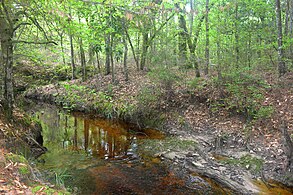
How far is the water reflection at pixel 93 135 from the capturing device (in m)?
8.95

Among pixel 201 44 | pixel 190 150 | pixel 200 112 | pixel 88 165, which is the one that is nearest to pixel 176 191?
pixel 190 150

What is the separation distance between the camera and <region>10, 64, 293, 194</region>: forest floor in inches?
265

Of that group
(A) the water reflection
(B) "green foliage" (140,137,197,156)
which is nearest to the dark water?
(A) the water reflection

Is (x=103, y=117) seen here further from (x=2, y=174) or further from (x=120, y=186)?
(x=2, y=174)

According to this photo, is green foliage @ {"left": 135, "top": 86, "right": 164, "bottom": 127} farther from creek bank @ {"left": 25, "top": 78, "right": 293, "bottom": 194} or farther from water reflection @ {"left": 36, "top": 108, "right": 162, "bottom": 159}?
water reflection @ {"left": 36, "top": 108, "right": 162, "bottom": 159}

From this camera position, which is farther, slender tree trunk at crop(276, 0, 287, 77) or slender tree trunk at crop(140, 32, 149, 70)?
slender tree trunk at crop(140, 32, 149, 70)

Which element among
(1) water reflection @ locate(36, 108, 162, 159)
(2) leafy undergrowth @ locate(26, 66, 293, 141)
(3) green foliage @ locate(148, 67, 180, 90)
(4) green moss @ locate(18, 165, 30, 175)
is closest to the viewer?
(4) green moss @ locate(18, 165, 30, 175)

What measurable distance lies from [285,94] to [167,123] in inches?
187

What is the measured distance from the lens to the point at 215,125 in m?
9.54

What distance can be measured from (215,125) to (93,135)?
5.24 meters

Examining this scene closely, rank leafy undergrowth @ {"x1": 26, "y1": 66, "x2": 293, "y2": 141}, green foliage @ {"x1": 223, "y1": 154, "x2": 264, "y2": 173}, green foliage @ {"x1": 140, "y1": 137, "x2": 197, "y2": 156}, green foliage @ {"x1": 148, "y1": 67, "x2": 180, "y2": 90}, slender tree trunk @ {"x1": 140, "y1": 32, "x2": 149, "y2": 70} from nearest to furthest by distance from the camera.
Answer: green foliage @ {"x1": 223, "y1": 154, "x2": 264, "y2": 173} < leafy undergrowth @ {"x1": 26, "y1": 66, "x2": 293, "y2": 141} < green foliage @ {"x1": 140, "y1": 137, "x2": 197, "y2": 156} < green foliage @ {"x1": 148, "y1": 67, "x2": 180, "y2": 90} < slender tree trunk @ {"x1": 140, "y1": 32, "x2": 149, "y2": 70}

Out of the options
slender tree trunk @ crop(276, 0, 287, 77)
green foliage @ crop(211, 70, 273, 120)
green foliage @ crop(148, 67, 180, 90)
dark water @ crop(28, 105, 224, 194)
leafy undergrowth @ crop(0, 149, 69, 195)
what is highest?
slender tree trunk @ crop(276, 0, 287, 77)

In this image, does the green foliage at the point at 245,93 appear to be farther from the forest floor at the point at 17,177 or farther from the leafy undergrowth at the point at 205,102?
the forest floor at the point at 17,177

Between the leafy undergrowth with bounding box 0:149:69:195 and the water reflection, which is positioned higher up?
the leafy undergrowth with bounding box 0:149:69:195
